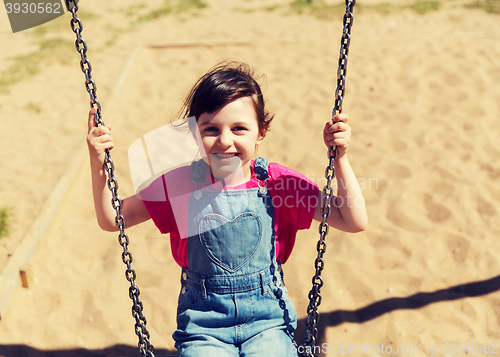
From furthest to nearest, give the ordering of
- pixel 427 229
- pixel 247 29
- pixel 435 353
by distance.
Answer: pixel 247 29 < pixel 427 229 < pixel 435 353

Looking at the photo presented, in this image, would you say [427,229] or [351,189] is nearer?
[351,189]

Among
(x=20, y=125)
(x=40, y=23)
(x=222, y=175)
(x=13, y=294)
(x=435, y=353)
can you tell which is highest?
(x=40, y=23)

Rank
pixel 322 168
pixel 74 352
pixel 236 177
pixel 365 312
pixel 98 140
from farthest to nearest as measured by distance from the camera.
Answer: pixel 322 168, pixel 365 312, pixel 74 352, pixel 236 177, pixel 98 140

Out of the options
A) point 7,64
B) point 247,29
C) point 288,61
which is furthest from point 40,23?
point 288,61

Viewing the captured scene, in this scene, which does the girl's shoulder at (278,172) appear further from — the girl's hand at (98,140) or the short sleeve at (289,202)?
the girl's hand at (98,140)

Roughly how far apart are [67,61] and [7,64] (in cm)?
77

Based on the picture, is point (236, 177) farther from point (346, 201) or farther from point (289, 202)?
point (346, 201)

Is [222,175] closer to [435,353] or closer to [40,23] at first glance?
[435,353]

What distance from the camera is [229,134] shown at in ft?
5.27

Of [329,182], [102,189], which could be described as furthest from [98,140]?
[329,182]

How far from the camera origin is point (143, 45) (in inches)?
237

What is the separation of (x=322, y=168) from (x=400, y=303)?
1443 mm

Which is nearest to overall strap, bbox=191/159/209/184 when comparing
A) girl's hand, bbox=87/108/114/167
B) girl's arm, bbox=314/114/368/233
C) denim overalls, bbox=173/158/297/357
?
denim overalls, bbox=173/158/297/357

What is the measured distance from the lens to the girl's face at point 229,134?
1600mm
